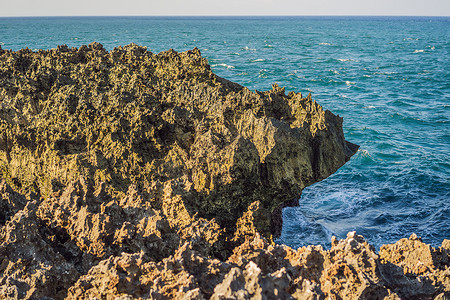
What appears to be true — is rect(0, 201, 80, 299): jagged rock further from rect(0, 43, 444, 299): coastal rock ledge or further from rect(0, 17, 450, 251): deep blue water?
rect(0, 17, 450, 251): deep blue water

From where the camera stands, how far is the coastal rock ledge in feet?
21.1

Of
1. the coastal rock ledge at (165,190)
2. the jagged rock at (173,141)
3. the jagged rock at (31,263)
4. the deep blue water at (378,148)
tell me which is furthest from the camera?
the deep blue water at (378,148)

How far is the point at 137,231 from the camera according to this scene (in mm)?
8289

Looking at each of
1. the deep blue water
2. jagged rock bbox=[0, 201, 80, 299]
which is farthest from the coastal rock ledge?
the deep blue water

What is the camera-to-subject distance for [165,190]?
10391 millimetres

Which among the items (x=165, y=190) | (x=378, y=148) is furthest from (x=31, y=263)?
(x=378, y=148)

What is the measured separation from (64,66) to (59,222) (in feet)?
38.8

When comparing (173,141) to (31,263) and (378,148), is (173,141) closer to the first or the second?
(31,263)

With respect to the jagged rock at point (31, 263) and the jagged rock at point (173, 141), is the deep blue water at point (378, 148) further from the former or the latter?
the jagged rock at point (31, 263)

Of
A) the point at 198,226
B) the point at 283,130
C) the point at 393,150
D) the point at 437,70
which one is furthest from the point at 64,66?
the point at 437,70

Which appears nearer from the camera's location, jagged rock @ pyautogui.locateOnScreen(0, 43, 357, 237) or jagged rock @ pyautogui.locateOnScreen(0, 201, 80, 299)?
jagged rock @ pyautogui.locateOnScreen(0, 201, 80, 299)

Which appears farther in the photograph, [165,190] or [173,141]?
[173,141]

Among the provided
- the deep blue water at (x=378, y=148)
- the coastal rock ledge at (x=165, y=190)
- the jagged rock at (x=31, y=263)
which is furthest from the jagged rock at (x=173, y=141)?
the deep blue water at (x=378, y=148)

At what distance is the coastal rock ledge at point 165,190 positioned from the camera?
6.42 meters
